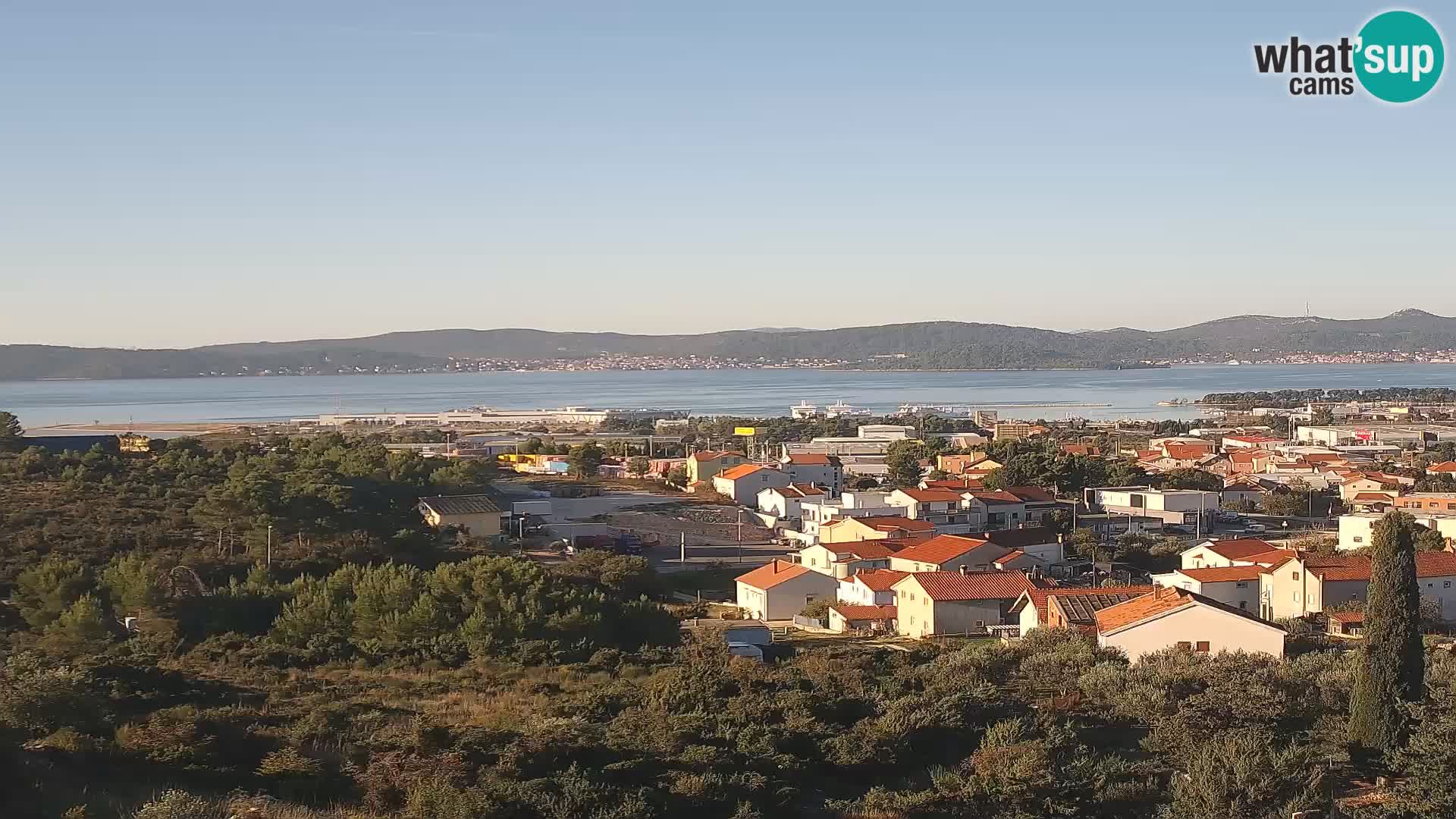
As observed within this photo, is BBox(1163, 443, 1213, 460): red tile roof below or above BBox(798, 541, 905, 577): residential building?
below

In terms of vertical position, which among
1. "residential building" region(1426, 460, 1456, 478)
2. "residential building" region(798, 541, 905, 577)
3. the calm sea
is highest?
"residential building" region(798, 541, 905, 577)

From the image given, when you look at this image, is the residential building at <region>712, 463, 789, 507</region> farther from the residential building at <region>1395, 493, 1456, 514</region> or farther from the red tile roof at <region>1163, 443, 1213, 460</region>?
the red tile roof at <region>1163, 443, 1213, 460</region>

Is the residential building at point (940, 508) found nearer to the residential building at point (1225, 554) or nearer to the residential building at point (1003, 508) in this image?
the residential building at point (1003, 508)

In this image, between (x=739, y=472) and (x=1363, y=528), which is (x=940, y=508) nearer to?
(x=1363, y=528)

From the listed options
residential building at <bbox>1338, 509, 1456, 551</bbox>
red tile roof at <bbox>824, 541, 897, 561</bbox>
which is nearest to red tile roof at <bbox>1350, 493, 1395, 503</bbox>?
residential building at <bbox>1338, 509, 1456, 551</bbox>

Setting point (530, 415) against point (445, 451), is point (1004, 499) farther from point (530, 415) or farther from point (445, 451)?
point (530, 415)

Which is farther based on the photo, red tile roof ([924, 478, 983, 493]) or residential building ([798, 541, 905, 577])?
red tile roof ([924, 478, 983, 493])

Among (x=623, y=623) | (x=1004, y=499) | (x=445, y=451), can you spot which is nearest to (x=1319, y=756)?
(x=623, y=623)

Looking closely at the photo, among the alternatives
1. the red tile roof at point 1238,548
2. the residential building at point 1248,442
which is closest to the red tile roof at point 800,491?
the red tile roof at point 1238,548
